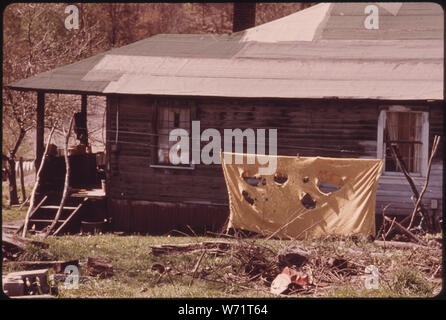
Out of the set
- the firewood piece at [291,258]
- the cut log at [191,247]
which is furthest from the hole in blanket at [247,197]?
the firewood piece at [291,258]

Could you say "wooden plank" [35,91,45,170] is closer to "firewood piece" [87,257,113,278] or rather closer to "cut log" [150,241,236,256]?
"cut log" [150,241,236,256]

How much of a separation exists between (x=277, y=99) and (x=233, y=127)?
145 cm

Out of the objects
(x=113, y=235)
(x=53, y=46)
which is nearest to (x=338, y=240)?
(x=113, y=235)

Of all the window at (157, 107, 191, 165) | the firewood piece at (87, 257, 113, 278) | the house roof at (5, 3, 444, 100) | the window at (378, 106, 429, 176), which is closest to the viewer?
the firewood piece at (87, 257, 113, 278)

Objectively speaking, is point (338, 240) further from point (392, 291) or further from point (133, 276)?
point (133, 276)

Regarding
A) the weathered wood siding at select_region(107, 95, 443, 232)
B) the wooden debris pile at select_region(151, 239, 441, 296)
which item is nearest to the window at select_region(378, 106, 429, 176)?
the weathered wood siding at select_region(107, 95, 443, 232)

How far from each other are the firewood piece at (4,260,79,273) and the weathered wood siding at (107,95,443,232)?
6.19 metres

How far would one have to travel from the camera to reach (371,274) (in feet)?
34.3

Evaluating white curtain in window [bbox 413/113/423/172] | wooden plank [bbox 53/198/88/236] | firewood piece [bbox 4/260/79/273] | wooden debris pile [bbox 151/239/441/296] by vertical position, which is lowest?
wooden plank [bbox 53/198/88/236]

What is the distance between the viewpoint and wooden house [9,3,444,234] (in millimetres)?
16094

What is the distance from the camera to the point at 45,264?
1176 cm

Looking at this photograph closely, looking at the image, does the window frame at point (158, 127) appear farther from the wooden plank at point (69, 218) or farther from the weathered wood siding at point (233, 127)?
the wooden plank at point (69, 218)

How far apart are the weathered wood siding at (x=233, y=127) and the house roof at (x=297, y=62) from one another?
50 centimetres

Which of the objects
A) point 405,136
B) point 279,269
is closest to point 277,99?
point 405,136
